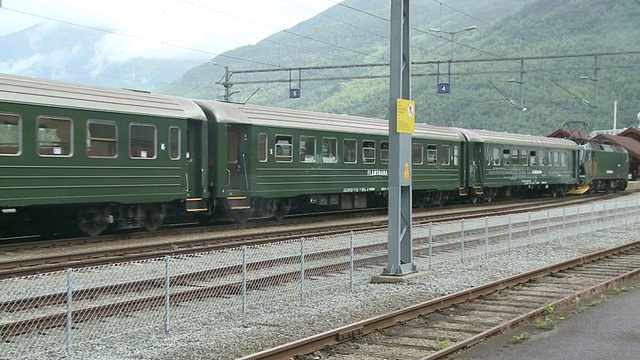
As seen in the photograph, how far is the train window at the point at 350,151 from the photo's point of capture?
24.9 m

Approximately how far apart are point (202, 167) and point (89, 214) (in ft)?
11.4

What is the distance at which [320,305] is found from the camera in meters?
11.1

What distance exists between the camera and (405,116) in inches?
526

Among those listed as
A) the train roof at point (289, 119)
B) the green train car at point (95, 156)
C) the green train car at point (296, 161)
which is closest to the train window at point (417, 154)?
the green train car at point (296, 161)

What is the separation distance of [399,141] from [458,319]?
163 inches

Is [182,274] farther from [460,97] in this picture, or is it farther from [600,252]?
[460,97]

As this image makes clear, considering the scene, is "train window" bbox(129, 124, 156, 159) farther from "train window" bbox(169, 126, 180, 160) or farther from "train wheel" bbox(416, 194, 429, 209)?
"train wheel" bbox(416, 194, 429, 209)

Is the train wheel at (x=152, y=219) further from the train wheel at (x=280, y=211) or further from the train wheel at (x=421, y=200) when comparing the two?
the train wheel at (x=421, y=200)

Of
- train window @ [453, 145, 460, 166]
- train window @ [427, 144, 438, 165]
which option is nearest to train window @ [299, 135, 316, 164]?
train window @ [427, 144, 438, 165]

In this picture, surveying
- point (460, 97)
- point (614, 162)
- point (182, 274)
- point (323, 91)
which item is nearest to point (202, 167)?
point (182, 274)

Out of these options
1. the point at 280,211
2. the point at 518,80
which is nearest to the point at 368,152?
the point at 280,211

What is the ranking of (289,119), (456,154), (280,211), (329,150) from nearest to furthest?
(289,119) < (280,211) < (329,150) < (456,154)

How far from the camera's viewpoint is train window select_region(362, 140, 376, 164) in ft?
84.8

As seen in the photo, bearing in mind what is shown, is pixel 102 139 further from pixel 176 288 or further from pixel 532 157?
pixel 532 157
